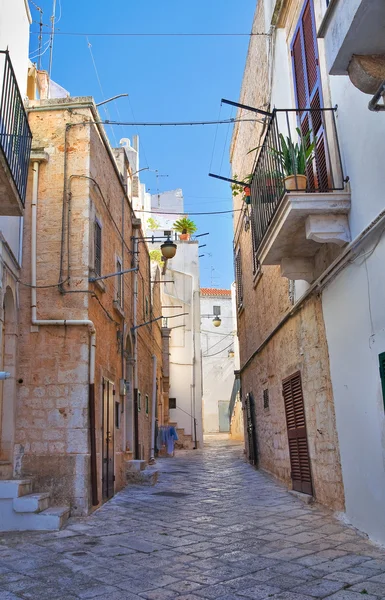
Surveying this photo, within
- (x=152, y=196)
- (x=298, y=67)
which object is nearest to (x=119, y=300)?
(x=298, y=67)

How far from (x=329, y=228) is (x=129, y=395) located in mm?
9005

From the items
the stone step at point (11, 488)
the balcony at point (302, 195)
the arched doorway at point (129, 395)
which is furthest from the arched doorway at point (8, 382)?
the arched doorway at point (129, 395)

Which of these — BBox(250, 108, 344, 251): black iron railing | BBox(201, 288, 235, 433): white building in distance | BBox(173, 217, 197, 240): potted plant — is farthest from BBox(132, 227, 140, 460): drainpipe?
BBox(201, 288, 235, 433): white building in distance

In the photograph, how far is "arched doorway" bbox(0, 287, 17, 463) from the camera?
8.09 metres

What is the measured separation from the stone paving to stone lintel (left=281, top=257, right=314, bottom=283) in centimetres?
310

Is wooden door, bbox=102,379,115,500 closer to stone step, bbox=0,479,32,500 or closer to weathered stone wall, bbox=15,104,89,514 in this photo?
weathered stone wall, bbox=15,104,89,514

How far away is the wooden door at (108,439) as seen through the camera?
377 inches

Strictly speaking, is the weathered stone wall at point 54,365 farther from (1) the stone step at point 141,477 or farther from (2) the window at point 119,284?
(1) the stone step at point 141,477

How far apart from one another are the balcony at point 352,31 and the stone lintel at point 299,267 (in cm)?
341

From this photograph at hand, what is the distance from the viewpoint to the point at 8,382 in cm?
826

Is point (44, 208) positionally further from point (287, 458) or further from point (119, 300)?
point (287, 458)

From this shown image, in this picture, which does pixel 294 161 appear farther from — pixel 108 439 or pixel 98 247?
pixel 108 439

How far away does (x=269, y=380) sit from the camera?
11461mm

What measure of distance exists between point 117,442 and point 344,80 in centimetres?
799
